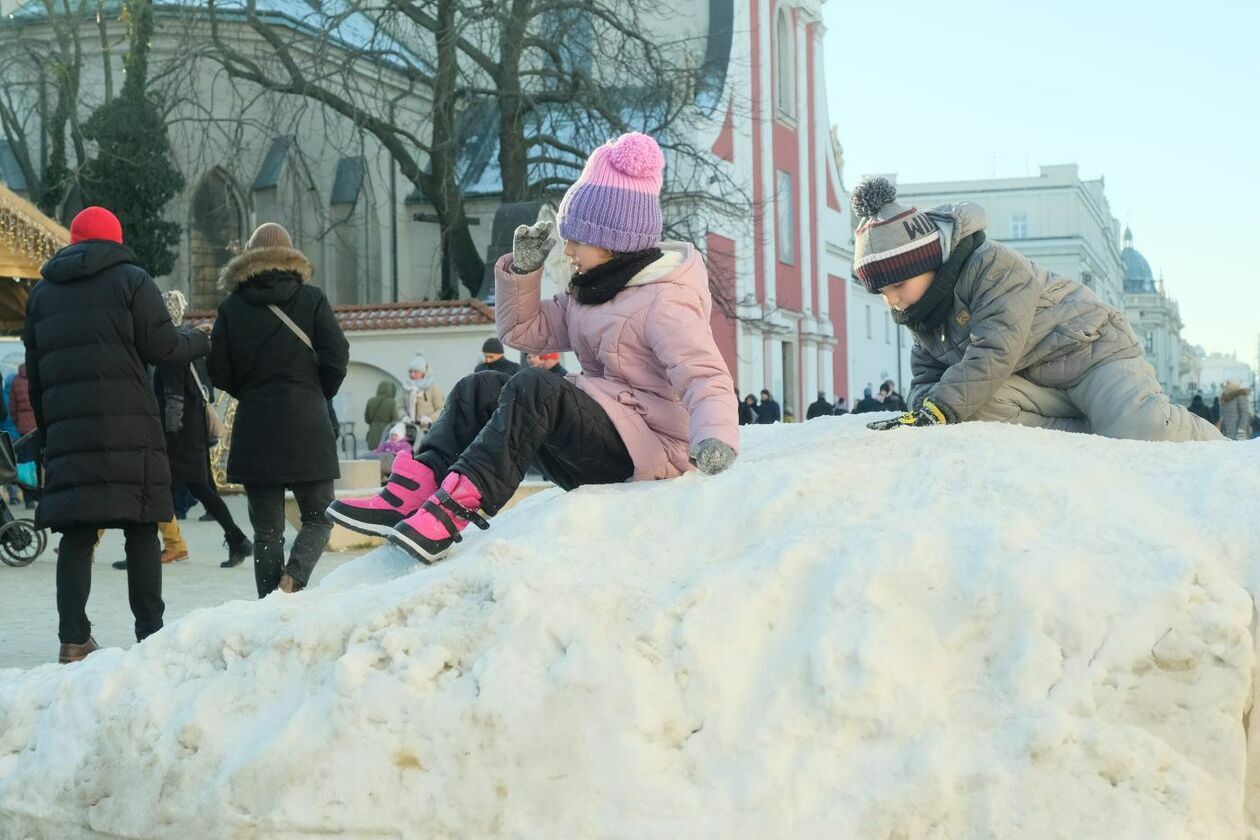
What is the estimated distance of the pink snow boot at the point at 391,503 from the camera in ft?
12.8

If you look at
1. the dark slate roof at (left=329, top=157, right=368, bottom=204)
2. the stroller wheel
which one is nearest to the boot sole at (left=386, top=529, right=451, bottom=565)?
the stroller wheel

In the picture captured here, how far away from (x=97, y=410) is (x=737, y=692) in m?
3.41

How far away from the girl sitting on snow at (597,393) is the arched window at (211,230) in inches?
1002

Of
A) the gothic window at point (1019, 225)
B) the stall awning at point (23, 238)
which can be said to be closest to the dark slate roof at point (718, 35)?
the stall awning at point (23, 238)

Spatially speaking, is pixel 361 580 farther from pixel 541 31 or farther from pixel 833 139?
pixel 833 139

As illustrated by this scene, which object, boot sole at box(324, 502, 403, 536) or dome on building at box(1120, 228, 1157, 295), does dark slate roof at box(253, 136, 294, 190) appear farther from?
dome on building at box(1120, 228, 1157, 295)

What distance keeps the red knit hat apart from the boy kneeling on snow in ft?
9.45

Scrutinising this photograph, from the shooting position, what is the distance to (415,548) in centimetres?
370

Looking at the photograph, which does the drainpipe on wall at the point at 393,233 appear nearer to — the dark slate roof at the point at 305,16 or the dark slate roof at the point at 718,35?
the dark slate roof at the point at 305,16

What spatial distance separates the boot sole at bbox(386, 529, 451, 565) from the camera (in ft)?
12.2

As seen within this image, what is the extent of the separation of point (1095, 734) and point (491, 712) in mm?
1178

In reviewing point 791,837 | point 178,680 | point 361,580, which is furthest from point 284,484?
point 791,837

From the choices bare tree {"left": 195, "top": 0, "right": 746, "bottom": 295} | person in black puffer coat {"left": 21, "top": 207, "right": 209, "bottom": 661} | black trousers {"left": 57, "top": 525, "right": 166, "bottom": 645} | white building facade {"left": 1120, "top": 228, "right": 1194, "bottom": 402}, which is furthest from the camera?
white building facade {"left": 1120, "top": 228, "right": 1194, "bottom": 402}

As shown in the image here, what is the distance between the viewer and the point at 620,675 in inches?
116
